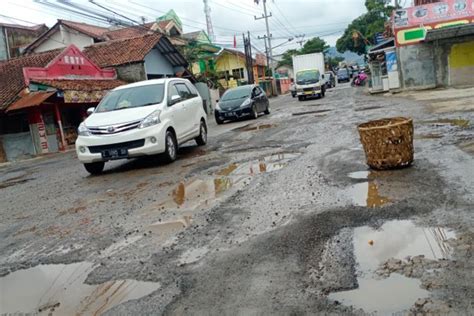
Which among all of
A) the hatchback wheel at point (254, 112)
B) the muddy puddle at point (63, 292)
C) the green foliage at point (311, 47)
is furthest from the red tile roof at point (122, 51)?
the green foliage at point (311, 47)

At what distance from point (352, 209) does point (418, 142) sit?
4314 mm

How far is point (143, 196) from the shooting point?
682 cm

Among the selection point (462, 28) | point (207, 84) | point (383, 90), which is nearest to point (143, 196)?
point (462, 28)

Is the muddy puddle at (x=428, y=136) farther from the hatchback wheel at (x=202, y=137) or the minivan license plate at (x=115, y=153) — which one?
the minivan license plate at (x=115, y=153)

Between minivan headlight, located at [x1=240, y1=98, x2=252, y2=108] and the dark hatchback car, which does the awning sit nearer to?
the dark hatchback car

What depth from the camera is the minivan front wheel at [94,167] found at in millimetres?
9531

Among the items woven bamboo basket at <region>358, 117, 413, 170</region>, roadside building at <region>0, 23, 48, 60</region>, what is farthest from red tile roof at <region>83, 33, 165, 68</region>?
woven bamboo basket at <region>358, 117, 413, 170</region>

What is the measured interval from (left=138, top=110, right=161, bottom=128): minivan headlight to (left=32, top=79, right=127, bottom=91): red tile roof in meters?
13.5

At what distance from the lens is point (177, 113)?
33.7 ft

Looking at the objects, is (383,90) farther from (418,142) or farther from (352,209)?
(352,209)

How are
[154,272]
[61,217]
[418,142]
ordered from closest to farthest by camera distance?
[154,272] → [61,217] → [418,142]

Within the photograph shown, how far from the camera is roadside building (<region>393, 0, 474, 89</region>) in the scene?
25.9 metres

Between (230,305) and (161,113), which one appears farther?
(161,113)

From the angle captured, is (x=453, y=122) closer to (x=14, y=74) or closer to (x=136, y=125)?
(x=136, y=125)
